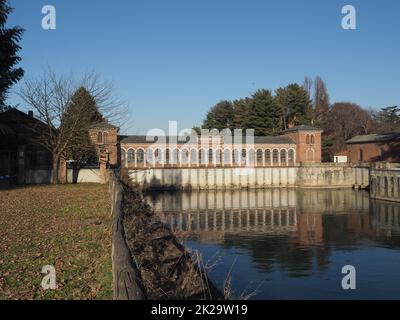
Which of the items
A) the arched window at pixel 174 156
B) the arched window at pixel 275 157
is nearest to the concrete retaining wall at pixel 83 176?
the arched window at pixel 174 156

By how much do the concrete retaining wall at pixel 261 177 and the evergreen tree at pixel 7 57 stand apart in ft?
110

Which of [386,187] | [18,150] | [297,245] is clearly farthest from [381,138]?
[18,150]

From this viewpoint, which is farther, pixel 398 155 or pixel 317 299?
pixel 398 155

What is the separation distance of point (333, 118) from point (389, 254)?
250 feet

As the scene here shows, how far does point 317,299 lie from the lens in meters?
14.3

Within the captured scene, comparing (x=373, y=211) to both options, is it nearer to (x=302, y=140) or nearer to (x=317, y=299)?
(x=317, y=299)

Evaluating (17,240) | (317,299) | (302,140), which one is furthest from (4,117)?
(302,140)

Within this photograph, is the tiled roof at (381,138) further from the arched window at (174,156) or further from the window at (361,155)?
the arched window at (174,156)

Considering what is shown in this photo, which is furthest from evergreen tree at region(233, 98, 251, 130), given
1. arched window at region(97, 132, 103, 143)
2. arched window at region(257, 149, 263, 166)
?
arched window at region(97, 132, 103, 143)

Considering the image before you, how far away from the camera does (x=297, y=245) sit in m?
23.3

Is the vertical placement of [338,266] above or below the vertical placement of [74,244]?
below

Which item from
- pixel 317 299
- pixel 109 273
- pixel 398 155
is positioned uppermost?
pixel 398 155

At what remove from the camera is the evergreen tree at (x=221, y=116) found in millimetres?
97062

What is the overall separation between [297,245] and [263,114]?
62098mm
